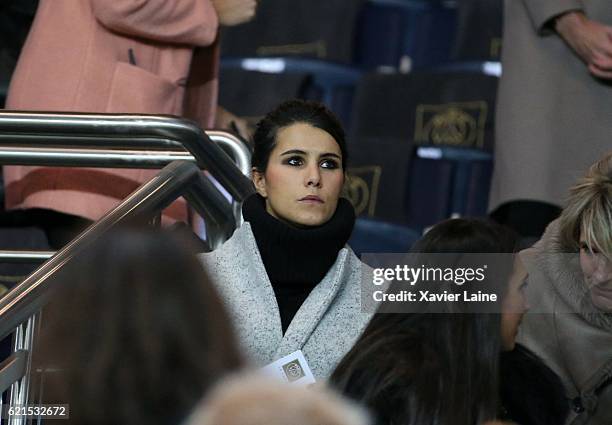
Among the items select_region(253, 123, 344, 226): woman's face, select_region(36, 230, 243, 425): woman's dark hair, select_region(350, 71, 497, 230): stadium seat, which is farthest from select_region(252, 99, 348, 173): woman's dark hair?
select_region(350, 71, 497, 230): stadium seat

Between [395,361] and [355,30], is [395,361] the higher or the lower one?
the lower one

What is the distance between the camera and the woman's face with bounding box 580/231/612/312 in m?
2.63

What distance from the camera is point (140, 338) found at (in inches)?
48.5

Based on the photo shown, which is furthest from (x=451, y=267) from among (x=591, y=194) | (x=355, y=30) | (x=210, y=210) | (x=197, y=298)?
(x=355, y=30)

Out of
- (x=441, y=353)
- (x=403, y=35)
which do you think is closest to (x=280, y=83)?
(x=403, y=35)

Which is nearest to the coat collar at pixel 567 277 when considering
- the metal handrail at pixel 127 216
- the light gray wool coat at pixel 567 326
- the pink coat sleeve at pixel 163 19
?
the light gray wool coat at pixel 567 326

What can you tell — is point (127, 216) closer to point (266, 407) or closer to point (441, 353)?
point (441, 353)

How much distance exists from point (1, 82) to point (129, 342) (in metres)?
2.50

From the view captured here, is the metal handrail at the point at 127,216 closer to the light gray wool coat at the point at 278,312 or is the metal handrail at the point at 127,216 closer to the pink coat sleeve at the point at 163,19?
the light gray wool coat at the point at 278,312

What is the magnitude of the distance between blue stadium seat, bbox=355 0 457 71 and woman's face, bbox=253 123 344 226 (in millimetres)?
2876

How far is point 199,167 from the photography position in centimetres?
303

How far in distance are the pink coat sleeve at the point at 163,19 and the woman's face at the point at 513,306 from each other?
1.04 metres

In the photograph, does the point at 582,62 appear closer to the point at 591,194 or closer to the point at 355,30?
the point at 591,194

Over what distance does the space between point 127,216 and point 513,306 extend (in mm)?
735
